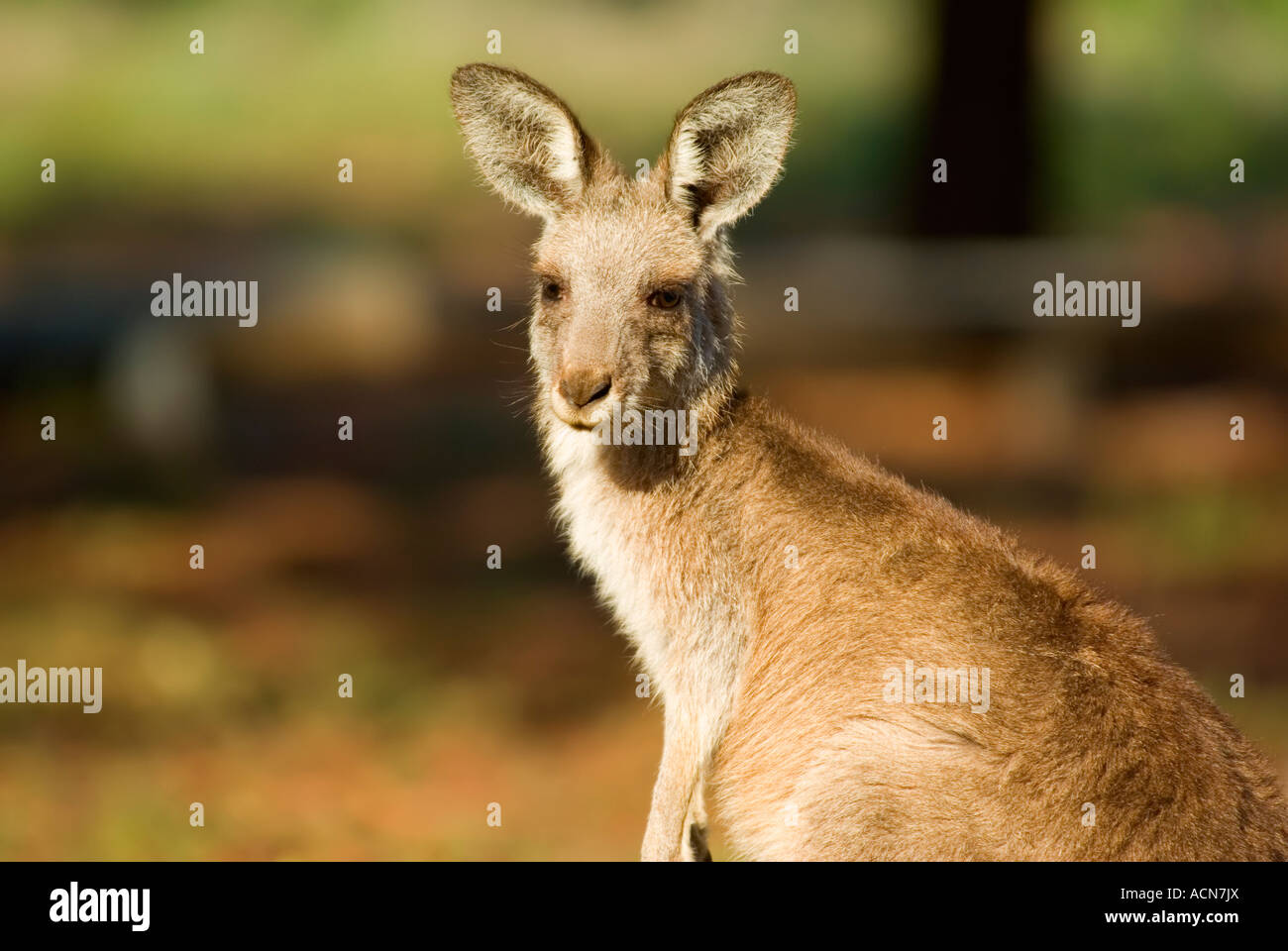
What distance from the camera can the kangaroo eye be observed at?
581 centimetres

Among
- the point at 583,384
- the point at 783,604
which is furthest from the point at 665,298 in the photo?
the point at 783,604

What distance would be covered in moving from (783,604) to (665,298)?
1.32 meters

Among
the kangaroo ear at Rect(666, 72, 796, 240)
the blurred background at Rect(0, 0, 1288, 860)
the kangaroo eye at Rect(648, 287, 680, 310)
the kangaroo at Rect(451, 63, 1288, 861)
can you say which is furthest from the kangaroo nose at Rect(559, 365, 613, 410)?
the blurred background at Rect(0, 0, 1288, 860)

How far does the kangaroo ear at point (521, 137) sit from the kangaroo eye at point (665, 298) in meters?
0.61

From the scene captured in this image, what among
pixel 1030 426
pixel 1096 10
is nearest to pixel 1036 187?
pixel 1030 426

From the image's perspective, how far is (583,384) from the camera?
216 inches

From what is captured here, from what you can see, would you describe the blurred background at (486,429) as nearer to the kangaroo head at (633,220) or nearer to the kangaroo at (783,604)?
the kangaroo head at (633,220)

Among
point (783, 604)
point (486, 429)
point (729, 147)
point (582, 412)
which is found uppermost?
point (729, 147)

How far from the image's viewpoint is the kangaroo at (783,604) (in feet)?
15.9

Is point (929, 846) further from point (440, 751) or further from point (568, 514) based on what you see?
point (440, 751)

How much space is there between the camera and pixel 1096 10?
20.0m

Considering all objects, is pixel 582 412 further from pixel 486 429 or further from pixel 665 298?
pixel 486 429

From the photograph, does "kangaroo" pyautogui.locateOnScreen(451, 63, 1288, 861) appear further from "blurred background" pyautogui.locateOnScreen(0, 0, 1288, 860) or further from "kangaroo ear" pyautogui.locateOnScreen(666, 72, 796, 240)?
"blurred background" pyautogui.locateOnScreen(0, 0, 1288, 860)

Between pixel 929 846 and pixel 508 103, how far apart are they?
3384 millimetres
